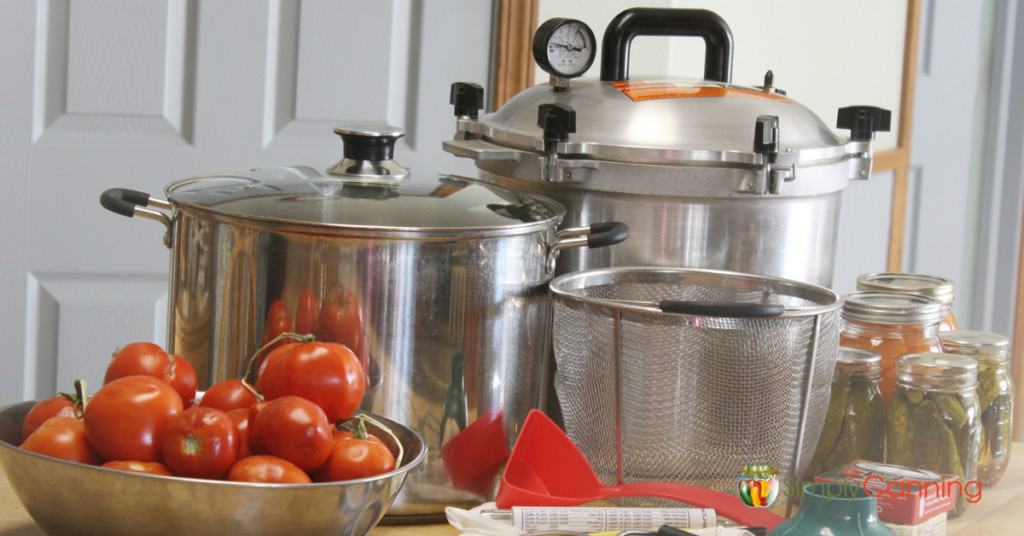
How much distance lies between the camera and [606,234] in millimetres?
1030

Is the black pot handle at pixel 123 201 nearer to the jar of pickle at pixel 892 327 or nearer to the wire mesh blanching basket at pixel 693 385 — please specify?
the wire mesh blanching basket at pixel 693 385

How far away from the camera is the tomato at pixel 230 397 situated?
87 centimetres

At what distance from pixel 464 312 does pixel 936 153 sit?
263 cm

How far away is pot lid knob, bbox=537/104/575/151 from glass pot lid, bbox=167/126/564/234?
0.05 metres

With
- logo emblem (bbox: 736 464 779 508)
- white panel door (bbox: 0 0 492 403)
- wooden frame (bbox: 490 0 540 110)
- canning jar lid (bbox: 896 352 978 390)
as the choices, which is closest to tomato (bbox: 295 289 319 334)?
logo emblem (bbox: 736 464 779 508)

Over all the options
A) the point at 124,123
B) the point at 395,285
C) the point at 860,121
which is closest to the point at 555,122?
the point at 395,285

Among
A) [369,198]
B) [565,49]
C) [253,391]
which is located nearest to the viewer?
[253,391]

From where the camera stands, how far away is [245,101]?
2.05m

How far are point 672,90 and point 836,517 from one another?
46 cm

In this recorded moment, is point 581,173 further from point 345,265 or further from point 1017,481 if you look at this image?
point 1017,481

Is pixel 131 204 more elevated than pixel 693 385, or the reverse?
pixel 131 204

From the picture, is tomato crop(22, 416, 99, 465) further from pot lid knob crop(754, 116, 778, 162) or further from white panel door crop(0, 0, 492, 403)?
white panel door crop(0, 0, 492, 403)

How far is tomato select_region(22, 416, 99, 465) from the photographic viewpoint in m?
0.81
